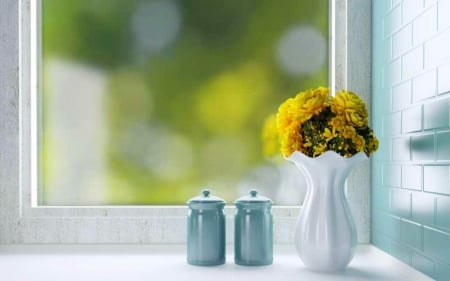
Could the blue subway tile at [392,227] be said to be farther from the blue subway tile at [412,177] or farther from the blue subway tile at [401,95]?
the blue subway tile at [401,95]

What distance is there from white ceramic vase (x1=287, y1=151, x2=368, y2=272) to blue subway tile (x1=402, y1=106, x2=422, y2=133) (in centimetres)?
13

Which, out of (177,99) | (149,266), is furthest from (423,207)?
(177,99)

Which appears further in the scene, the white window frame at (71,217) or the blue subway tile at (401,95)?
the white window frame at (71,217)

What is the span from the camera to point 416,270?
4.31 ft

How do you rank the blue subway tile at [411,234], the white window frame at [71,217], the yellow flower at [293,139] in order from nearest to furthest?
the blue subway tile at [411,234]
the yellow flower at [293,139]
the white window frame at [71,217]

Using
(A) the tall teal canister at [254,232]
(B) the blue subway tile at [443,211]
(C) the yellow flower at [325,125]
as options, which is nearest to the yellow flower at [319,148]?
(C) the yellow flower at [325,125]

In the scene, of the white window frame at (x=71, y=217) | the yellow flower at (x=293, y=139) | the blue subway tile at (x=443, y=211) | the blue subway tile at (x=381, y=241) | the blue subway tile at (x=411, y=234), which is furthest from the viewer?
the white window frame at (x=71, y=217)

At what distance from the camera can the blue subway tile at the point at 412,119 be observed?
A: 131cm

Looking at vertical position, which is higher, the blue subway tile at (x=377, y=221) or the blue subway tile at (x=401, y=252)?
the blue subway tile at (x=377, y=221)

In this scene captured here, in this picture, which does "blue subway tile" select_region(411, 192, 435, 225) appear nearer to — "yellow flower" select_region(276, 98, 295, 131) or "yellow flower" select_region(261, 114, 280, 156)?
"yellow flower" select_region(276, 98, 295, 131)

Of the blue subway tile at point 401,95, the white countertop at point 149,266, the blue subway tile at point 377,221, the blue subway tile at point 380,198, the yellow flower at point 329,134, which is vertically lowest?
the white countertop at point 149,266

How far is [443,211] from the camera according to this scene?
1.15 m

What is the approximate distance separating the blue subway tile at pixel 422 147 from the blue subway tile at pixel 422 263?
237 millimetres

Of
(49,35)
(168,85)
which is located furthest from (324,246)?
(49,35)
